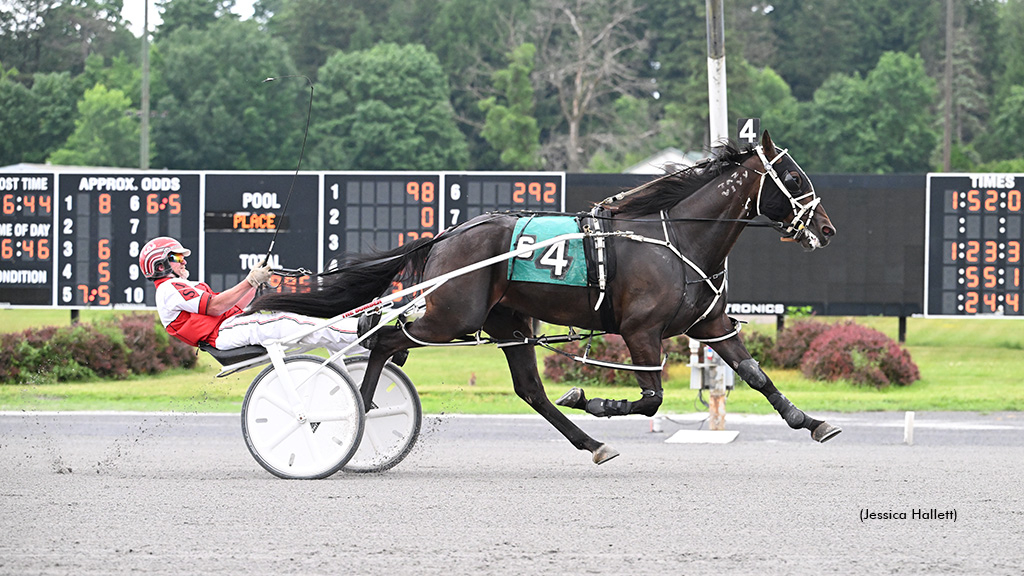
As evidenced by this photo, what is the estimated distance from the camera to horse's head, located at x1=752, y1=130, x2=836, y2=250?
28.9ft

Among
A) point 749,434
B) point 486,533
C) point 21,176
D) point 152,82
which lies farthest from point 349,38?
point 486,533

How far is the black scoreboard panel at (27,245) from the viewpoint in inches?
795

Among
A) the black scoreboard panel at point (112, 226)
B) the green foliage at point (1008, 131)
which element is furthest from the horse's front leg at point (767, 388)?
the green foliage at point (1008, 131)

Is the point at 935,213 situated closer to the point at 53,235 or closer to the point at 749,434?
the point at 749,434

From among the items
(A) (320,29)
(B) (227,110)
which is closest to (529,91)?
(B) (227,110)

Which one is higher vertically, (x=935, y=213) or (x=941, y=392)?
(x=935, y=213)

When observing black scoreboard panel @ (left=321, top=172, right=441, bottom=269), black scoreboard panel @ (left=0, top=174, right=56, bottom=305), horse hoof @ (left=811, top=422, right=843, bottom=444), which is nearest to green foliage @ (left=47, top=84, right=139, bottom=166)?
black scoreboard panel @ (left=0, top=174, right=56, bottom=305)

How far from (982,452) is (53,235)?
547 inches

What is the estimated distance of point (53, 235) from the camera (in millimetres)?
20219

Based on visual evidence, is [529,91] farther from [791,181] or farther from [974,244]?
[791,181]

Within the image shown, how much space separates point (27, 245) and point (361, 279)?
12549 mm

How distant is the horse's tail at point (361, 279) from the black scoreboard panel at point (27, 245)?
39.9 feet

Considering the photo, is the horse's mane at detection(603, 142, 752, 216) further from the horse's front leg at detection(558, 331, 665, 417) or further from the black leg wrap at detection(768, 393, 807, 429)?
the black leg wrap at detection(768, 393, 807, 429)

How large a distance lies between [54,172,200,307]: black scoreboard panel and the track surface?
918 cm
